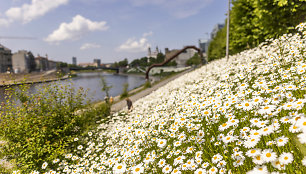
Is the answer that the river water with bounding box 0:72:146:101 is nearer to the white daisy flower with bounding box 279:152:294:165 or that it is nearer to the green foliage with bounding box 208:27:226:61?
the white daisy flower with bounding box 279:152:294:165

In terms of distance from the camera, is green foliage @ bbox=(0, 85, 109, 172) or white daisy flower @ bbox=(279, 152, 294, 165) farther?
green foliage @ bbox=(0, 85, 109, 172)

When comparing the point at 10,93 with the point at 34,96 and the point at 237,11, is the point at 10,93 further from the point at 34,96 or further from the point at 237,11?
the point at 237,11

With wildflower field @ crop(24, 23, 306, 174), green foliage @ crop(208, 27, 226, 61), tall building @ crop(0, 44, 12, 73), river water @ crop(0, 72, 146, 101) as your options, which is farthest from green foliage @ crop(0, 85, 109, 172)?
tall building @ crop(0, 44, 12, 73)

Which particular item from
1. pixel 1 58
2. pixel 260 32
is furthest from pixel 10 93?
pixel 1 58

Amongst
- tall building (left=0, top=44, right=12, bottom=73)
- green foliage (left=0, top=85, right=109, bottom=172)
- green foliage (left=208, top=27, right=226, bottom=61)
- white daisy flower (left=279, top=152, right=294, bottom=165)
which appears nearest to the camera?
white daisy flower (left=279, top=152, right=294, bottom=165)

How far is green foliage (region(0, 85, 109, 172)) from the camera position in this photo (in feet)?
21.0

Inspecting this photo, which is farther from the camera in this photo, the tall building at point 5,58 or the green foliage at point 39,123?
the tall building at point 5,58

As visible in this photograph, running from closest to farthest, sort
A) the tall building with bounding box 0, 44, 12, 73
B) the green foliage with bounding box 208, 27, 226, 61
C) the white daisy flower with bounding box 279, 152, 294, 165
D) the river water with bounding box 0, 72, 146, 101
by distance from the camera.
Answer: the white daisy flower with bounding box 279, 152, 294, 165 → the river water with bounding box 0, 72, 146, 101 → the green foliage with bounding box 208, 27, 226, 61 → the tall building with bounding box 0, 44, 12, 73

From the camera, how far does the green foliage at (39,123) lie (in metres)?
6.40

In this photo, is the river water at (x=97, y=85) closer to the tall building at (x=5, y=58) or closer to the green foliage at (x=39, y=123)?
the green foliage at (x=39, y=123)

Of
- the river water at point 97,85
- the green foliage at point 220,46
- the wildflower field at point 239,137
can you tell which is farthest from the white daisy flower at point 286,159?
the green foliage at point 220,46

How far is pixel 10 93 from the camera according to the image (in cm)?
706

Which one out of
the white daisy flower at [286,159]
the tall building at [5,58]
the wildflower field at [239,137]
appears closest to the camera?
the white daisy flower at [286,159]

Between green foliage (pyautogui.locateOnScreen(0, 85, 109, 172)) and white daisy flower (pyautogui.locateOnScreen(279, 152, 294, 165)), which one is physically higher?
white daisy flower (pyautogui.locateOnScreen(279, 152, 294, 165))
